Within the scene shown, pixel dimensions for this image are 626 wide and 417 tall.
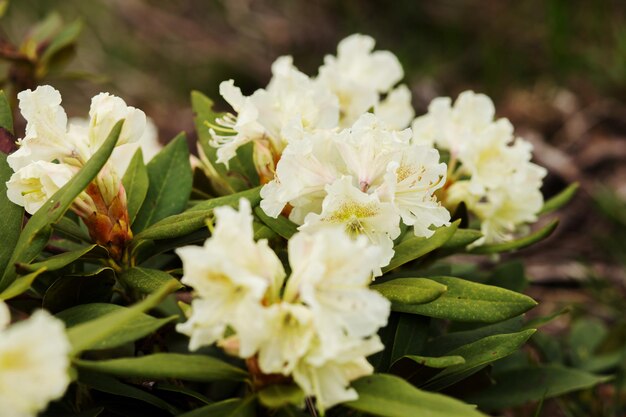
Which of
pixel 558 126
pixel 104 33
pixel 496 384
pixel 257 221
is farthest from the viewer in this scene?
pixel 104 33

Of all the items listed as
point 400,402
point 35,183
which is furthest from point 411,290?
point 35,183

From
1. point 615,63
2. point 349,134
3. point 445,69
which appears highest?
point 349,134

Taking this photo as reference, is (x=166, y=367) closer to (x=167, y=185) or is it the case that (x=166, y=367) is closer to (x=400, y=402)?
(x=400, y=402)

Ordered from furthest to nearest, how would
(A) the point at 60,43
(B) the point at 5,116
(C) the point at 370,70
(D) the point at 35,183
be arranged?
(A) the point at 60,43 < (C) the point at 370,70 < (B) the point at 5,116 < (D) the point at 35,183

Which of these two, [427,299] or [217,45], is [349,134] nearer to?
[427,299]

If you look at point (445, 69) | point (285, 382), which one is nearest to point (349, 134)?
point (285, 382)

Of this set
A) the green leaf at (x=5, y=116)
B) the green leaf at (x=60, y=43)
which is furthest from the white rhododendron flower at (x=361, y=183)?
the green leaf at (x=60, y=43)

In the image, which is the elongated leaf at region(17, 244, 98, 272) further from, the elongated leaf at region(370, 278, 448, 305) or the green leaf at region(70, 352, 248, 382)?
the elongated leaf at region(370, 278, 448, 305)
